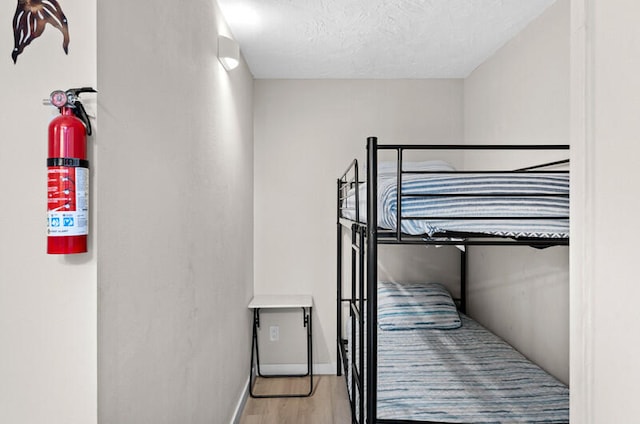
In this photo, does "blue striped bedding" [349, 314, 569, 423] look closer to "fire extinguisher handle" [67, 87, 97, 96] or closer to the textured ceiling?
"fire extinguisher handle" [67, 87, 97, 96]

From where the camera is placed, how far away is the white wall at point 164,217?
3.61 ft

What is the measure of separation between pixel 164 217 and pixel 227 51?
3.95 feet

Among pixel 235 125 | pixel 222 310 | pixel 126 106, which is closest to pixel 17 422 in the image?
pixel 126 106

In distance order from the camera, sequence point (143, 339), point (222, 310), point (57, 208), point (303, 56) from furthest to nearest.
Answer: point (303, 56), point (222, 310), point (143, 339), point (57, 208)

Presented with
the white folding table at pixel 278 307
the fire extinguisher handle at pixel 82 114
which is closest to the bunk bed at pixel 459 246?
the white folding table at pixel 278 307

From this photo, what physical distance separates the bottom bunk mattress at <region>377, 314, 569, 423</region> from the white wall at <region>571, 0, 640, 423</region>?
1358 millimetres

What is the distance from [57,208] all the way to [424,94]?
320 centimetres

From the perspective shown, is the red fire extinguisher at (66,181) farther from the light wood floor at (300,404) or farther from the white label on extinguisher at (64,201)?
the light wood floor at (300,404)

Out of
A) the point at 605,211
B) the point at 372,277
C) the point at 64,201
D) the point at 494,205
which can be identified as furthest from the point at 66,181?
the point at 494,205

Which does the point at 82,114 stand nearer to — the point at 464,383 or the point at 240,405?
the point at 464,383

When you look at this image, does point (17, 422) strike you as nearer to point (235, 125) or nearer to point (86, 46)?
point (86, 46)

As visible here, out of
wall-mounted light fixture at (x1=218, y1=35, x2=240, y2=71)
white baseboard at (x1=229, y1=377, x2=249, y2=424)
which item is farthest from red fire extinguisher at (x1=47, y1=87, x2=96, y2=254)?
white baseboard at (x1=229, y1=377, x2=249, y2=424)

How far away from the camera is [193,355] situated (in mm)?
1818

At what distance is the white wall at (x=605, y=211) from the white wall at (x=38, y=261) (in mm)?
963
